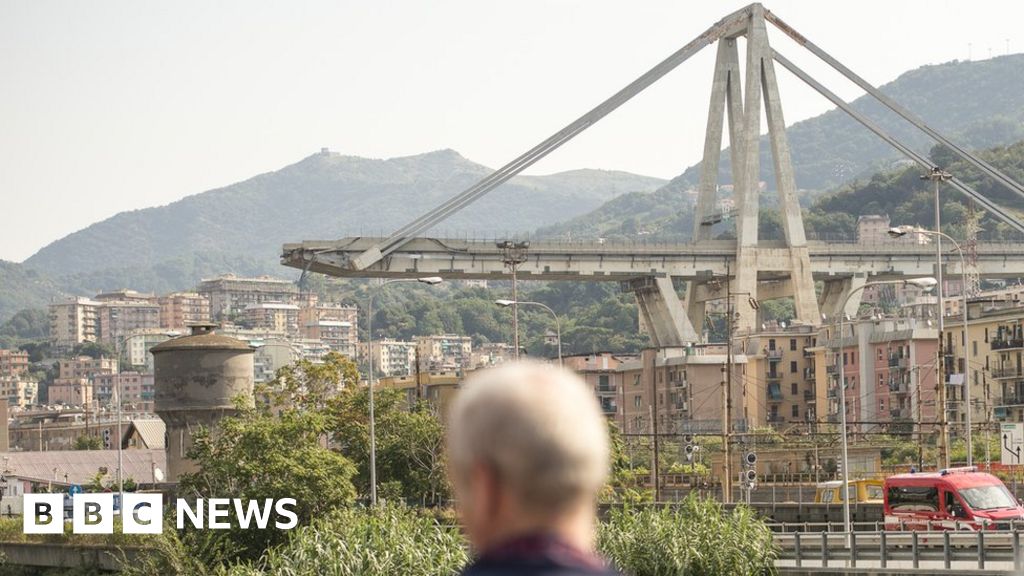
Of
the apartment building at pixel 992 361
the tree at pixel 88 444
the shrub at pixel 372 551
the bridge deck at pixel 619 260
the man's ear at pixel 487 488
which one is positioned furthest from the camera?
the tree at pixel 88 444

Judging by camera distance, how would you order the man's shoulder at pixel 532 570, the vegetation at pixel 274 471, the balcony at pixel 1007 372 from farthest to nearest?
the balcony at pixel 1007 372, the vegetation at pixel 274 471, the man's shoulder at pixel 532 570

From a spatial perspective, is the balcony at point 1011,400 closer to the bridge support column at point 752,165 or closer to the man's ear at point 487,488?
the bridge support column at point 752,165

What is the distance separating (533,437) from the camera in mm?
3660

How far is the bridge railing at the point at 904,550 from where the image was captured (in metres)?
39.7

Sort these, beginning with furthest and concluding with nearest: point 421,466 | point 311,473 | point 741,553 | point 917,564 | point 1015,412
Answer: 1. point 1015,412
2. point 421,466
3. point 311,473
4. point 741,553
5. point 917,564

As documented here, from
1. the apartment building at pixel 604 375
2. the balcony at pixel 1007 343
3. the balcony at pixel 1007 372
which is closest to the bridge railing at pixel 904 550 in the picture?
the balcony at pixel 1007 372

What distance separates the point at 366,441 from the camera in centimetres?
7538

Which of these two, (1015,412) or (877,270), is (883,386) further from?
(1015,412)

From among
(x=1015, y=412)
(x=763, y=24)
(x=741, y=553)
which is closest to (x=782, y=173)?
(x=763, y=24)

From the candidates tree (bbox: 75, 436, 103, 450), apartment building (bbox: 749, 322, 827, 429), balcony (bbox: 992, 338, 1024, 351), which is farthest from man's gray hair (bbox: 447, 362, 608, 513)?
tree (bbox: 75, 436, 103, 450)

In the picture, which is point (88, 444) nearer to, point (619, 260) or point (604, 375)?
point (604, 375)

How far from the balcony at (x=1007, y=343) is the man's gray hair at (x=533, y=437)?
372 feet

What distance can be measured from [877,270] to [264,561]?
80.7m

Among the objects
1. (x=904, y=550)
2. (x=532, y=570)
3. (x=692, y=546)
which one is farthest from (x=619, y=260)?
(x=532, y=570)
